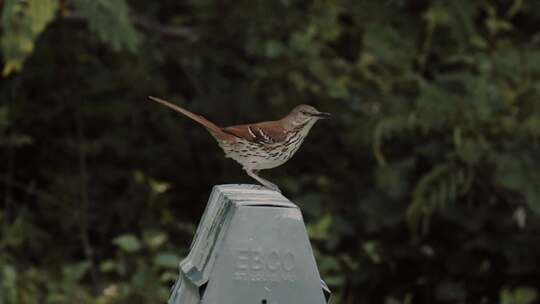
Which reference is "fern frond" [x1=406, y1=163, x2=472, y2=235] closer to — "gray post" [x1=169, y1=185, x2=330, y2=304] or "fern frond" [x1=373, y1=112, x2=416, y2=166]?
"fern frond" [x1=373, y1=112, x2=416, y2=166]

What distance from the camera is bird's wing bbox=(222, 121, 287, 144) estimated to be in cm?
363

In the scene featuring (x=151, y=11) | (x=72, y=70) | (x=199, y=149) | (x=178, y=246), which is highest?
(x=151, y=11)

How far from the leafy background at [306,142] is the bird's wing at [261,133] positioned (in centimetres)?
137

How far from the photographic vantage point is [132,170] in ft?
23.5

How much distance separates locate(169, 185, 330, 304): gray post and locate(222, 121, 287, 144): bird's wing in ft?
4.79

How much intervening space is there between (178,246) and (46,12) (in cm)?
286

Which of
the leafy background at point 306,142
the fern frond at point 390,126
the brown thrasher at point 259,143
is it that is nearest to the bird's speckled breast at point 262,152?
the brown thrasher at point 259,143

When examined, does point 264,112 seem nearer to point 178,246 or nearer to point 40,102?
point 178,246

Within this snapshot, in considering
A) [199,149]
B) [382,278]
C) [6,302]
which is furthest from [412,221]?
[6,302]

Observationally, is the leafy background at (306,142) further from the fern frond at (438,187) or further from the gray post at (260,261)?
the gray post at (260,261)

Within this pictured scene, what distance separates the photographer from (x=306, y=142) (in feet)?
21.6

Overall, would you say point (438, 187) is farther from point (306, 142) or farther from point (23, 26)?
point (23, 26)

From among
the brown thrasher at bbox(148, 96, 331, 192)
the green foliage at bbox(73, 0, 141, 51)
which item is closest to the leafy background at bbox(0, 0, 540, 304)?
the green foliage at bbox(73, 0, 141, 51)

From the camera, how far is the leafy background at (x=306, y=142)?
5.68 metres
